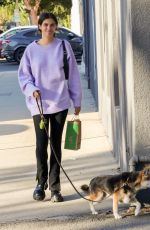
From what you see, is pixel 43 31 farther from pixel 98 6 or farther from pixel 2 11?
pixel 2 11

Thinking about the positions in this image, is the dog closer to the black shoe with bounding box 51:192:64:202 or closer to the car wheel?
the black shoe with bounding box 51:192:64:202

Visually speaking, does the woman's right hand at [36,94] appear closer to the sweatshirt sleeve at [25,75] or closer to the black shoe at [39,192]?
the sweatshirt sleeve at [25,75]

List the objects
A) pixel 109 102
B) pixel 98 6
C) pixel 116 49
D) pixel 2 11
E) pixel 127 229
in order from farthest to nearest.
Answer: pixel 2 11 → pixel 98 6 → pixel 109 102 → pixel 116 49 → pixel 127 229

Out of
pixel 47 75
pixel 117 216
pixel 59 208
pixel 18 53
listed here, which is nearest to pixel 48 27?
pixel 47 75

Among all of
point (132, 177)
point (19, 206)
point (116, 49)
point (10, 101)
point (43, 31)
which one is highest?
point (43, 31)

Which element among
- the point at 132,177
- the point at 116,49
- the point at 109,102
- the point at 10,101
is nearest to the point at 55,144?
the point at 132,177

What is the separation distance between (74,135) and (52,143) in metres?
0.23

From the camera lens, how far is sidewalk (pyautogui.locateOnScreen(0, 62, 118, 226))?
644 cm

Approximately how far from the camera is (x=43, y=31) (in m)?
6.48

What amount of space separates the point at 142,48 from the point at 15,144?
4.42 metres

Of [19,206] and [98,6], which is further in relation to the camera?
[98,6]

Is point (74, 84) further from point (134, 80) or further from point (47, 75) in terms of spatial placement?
point (134, 80)

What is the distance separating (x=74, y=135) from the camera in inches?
261

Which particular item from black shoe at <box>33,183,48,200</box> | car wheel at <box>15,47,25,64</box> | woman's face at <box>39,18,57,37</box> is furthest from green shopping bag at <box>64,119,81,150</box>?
car wheel at <box>15,47,25,64</box>
